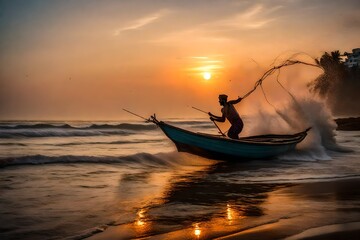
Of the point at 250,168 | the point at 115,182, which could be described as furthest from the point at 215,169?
the point at 115,182

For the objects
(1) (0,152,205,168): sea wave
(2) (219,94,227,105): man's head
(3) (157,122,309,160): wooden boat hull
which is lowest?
(1) (0,152,205,168): sea wave

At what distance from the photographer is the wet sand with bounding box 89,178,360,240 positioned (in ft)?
16.2

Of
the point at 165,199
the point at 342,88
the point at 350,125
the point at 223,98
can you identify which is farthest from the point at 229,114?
the point at 342,88

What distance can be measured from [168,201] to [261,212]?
204cm

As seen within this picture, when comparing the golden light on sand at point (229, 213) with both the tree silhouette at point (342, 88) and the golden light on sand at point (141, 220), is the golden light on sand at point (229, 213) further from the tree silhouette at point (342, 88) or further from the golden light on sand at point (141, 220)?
the tree silhouette at point (342, 88)

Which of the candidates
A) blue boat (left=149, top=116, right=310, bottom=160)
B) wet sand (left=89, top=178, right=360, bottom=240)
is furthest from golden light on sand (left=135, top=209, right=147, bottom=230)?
blue boat (left=149, top=116, right=310, bottom=160)

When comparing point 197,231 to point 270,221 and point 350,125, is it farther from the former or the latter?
point 350,125

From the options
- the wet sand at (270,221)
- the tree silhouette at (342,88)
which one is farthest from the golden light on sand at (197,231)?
the tree silhouette at (342,88)

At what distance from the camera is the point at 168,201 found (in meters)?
7.63

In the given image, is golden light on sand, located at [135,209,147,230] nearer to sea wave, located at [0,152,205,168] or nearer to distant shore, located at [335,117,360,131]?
sea wave, located at [0,152,205,168]

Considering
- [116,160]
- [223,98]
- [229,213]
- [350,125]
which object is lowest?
[350,125]

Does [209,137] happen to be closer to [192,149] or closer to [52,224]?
[192,149]

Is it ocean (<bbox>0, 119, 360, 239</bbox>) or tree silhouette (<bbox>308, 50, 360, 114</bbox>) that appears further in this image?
tree silhouette (<bbox>308, 50, 360, 114</bbox>)

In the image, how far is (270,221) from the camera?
18.6 feet
